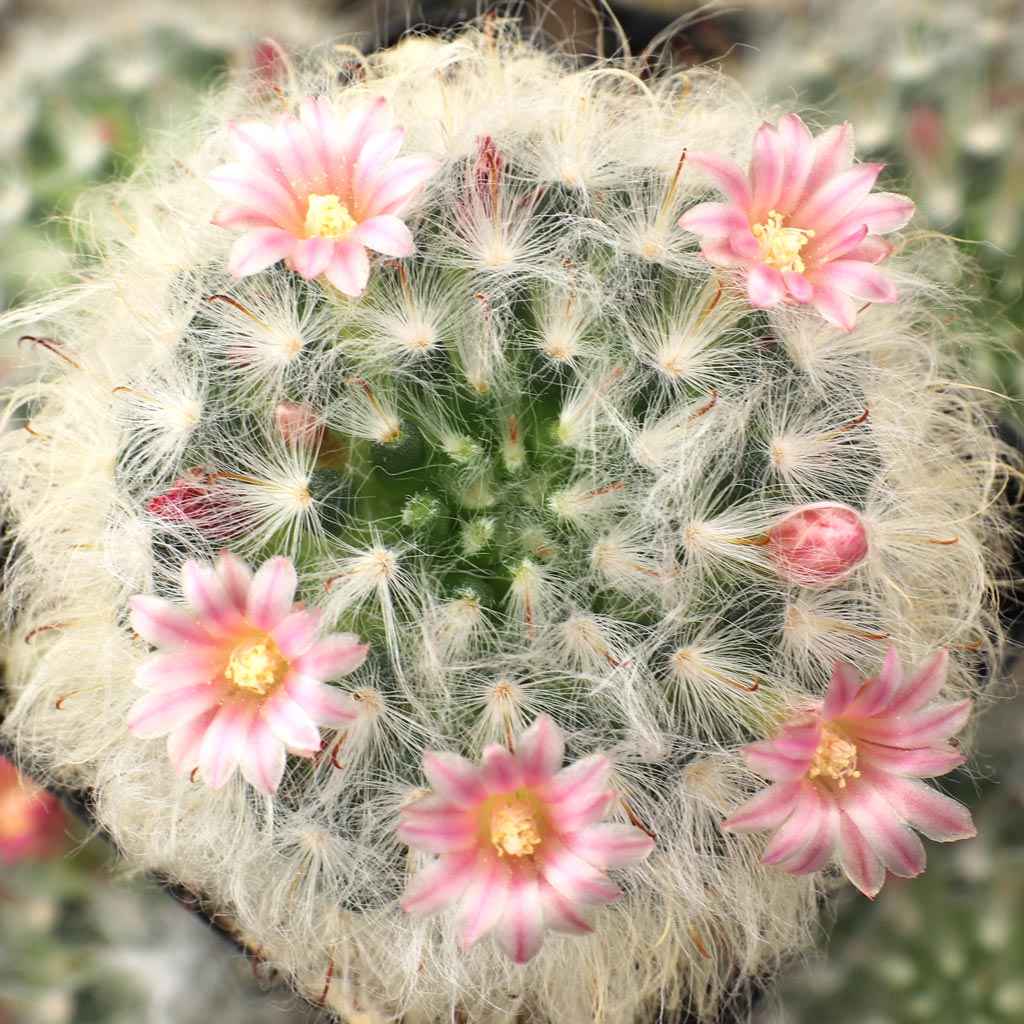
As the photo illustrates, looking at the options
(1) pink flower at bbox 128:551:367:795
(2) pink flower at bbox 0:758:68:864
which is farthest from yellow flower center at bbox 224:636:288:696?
(2) pink flower at bbox 0:758:68:864

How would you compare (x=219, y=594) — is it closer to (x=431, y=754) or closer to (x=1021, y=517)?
(x=431, y=754)

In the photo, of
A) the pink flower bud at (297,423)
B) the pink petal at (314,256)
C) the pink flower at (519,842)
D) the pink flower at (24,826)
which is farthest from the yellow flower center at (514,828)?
the pink flower at (24,826)

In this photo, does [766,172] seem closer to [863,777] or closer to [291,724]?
[863,777]

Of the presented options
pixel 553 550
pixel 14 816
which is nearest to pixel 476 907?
pixel 553 550

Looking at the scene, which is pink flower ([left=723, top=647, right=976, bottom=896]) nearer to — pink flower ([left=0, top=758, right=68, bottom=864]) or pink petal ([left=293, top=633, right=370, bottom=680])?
pink petal ([left=293, top=633, right=370, bottom=680])

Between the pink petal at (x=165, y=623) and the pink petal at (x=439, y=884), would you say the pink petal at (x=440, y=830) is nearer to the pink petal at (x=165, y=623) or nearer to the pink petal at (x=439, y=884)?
the pink petal at (x=439, y=884)

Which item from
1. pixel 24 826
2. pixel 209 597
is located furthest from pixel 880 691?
pixel 24 826
